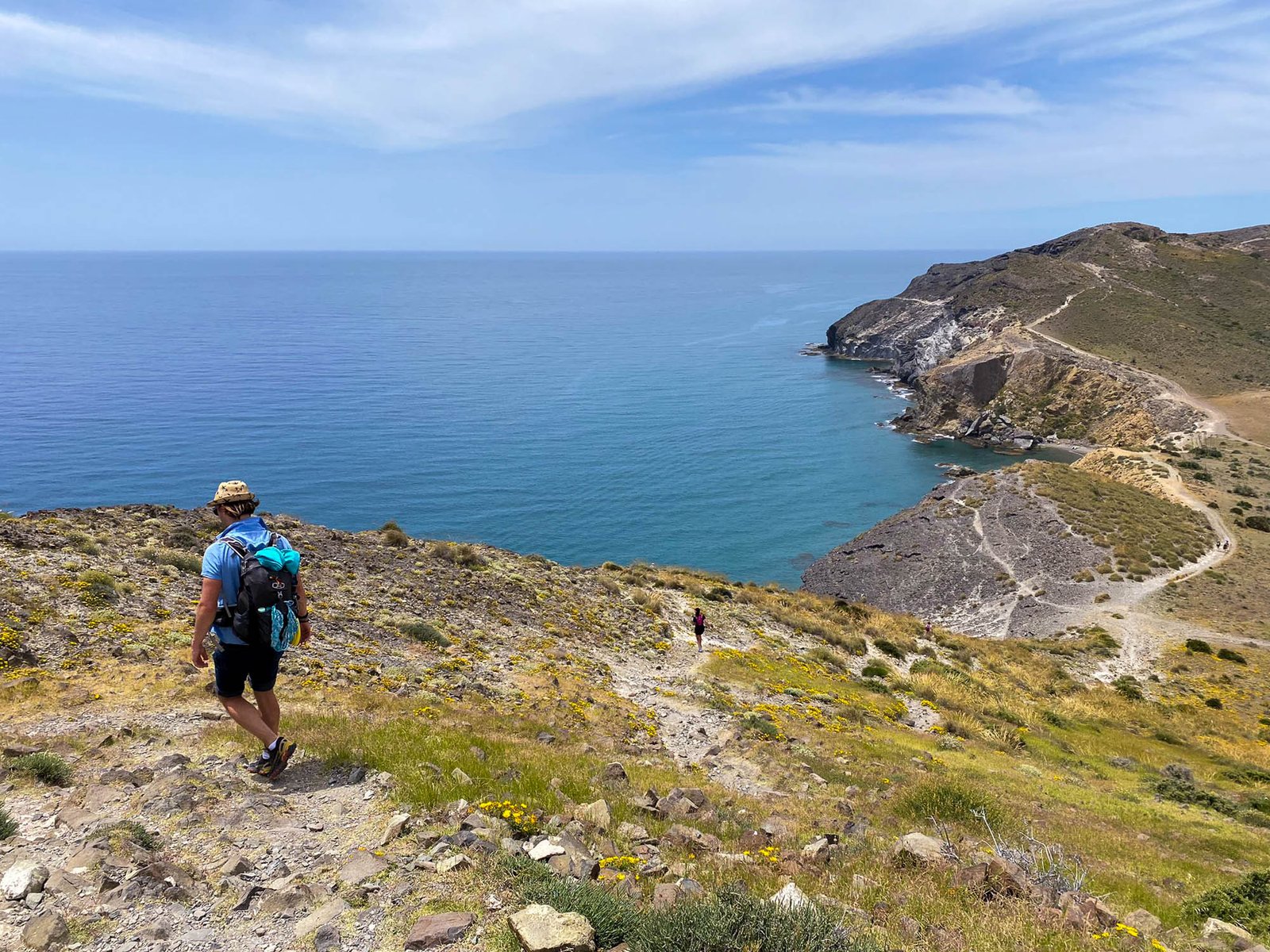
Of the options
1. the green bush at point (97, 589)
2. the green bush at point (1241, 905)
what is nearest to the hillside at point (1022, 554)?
the green bush at point (1241, 905)

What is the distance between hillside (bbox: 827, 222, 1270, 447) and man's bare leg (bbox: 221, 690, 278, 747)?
112 meters

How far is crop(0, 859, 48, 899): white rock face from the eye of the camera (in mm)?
5914

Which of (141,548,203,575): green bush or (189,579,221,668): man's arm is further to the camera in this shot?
(141,548,203,575): green bush

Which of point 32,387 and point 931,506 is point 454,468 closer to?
point 931,506

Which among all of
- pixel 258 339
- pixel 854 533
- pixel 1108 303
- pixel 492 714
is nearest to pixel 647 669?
pixel 492 714

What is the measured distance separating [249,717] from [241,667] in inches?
27.8

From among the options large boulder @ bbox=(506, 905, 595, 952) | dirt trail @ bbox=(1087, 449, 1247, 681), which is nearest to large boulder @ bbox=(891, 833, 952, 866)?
large boulder @ bbox=(506, 905, 595, 952)

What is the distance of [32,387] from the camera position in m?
108

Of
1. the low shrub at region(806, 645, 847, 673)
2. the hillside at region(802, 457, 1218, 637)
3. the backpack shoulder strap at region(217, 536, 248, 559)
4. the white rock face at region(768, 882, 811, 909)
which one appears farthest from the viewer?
the hillside at region(802, 457, 1218, 637)

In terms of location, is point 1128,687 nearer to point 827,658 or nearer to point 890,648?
point 890,648

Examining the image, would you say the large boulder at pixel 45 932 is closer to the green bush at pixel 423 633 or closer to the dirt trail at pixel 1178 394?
the green bush at pixel 423 633

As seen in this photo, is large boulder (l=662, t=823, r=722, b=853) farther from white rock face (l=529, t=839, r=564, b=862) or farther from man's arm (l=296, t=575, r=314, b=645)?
man's arm (l=296, t=575, r=314, b=645)

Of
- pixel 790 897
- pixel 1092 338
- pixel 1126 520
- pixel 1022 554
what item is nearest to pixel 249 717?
pixel 790 897

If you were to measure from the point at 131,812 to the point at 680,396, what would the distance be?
122 metres
